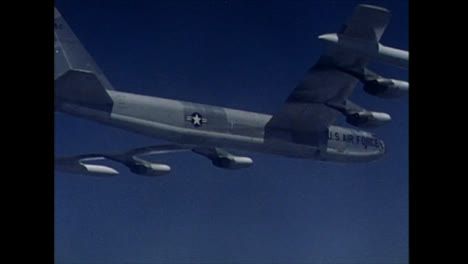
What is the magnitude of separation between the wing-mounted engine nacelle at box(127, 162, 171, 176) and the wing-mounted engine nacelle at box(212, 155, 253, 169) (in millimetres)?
229

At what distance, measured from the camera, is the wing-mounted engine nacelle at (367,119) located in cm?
443

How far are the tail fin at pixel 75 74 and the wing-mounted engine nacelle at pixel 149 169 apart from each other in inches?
11.6

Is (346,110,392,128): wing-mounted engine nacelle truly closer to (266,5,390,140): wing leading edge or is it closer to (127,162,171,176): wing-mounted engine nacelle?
(266,5,390,140): wing leading edge

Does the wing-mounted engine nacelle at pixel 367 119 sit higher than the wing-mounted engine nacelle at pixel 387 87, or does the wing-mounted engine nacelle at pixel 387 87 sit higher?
the wing-mounted engine nacelle at pixel 387 87

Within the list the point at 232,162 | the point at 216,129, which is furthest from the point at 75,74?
the point at 232,162

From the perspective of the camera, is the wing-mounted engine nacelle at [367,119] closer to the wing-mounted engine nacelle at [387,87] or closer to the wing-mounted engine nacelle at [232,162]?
the wing-mounted engine nacelle at [387,87]

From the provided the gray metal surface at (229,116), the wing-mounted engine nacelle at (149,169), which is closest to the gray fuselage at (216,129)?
the gray metal surface at (229,116)

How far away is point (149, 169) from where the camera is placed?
4355mm

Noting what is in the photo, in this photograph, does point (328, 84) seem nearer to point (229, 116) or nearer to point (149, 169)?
point (229, 116)

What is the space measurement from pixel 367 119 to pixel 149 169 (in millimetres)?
1031

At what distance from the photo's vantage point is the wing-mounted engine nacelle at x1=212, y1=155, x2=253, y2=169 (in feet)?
14.5
